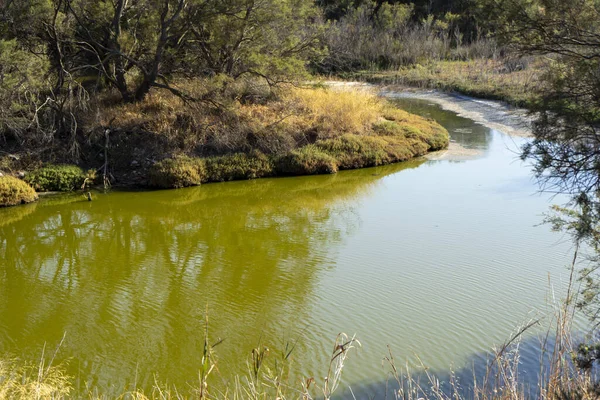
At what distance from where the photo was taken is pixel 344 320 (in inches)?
333

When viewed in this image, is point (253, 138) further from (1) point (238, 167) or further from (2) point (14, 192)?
Result: (2) point (14, 192)

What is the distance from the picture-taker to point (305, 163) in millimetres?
17562

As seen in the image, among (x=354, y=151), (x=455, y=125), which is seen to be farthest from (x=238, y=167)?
(x=455, y=125)

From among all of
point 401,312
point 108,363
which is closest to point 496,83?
point 401,312

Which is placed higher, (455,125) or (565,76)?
(565,76)

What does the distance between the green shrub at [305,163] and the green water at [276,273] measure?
69 cm

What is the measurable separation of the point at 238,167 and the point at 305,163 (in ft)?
6.13

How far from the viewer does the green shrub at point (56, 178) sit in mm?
15805

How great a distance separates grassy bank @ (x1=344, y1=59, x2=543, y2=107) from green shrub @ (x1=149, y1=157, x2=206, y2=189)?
14657 mm

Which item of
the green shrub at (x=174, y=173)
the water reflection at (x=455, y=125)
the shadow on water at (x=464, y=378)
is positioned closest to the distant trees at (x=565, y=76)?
the shadow on water at (x=464, y=378)

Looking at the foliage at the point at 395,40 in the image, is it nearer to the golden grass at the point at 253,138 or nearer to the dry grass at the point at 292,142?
the dry grass at the point at 292,142

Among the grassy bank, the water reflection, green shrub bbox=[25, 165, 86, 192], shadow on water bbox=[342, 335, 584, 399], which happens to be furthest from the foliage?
shadow on water bbox=[342, 335, 584, 399]

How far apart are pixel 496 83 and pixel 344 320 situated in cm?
2418

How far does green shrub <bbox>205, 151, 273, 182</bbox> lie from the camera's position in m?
17.1
